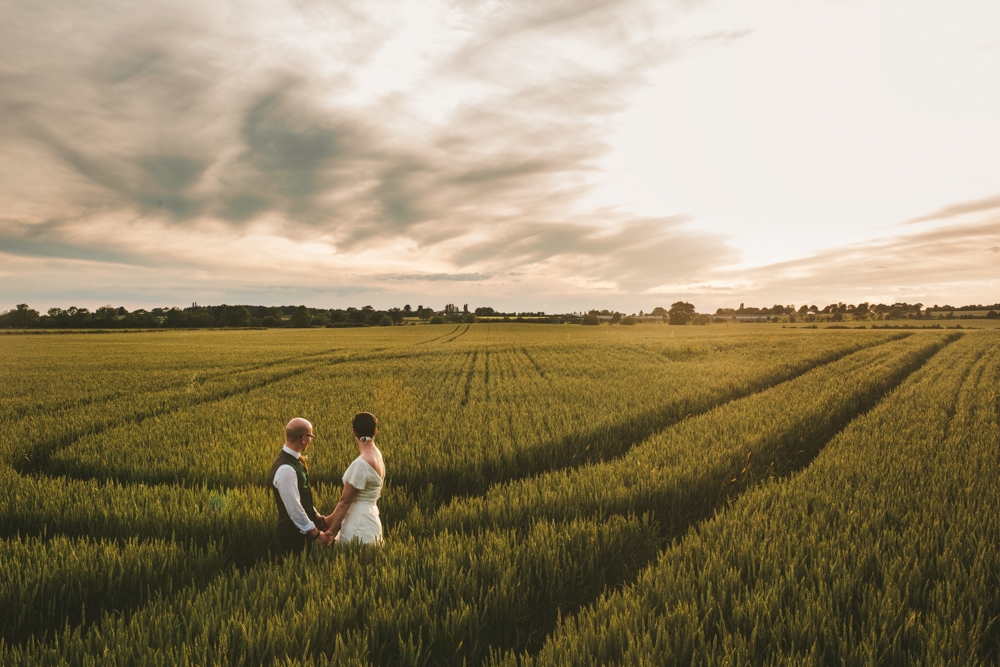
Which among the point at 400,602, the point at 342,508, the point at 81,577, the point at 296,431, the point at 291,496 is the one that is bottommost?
the point at 81,577

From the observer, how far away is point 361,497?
455 centimetres

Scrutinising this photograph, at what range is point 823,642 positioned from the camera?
3.19m

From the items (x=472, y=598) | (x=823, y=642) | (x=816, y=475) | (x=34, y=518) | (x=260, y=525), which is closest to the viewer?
(x=823, y=642)

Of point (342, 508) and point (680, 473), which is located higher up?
point (342, 508)

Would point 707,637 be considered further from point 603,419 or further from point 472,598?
point 603,419

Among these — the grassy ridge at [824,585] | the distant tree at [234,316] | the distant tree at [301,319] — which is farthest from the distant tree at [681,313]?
the grassy ridge at [824,585]

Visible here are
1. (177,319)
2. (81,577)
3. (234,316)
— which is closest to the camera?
(81,577)

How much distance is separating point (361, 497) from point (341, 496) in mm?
188

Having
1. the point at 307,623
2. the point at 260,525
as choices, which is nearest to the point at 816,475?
the point at 307,623

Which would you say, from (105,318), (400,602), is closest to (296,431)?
(400,602)

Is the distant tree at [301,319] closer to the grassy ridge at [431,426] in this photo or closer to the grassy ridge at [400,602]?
the grassy ridge at [431,426]

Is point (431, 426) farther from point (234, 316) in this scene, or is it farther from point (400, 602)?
point (234, 316)

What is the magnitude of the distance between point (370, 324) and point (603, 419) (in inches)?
5202

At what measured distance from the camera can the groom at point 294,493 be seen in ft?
14.7
